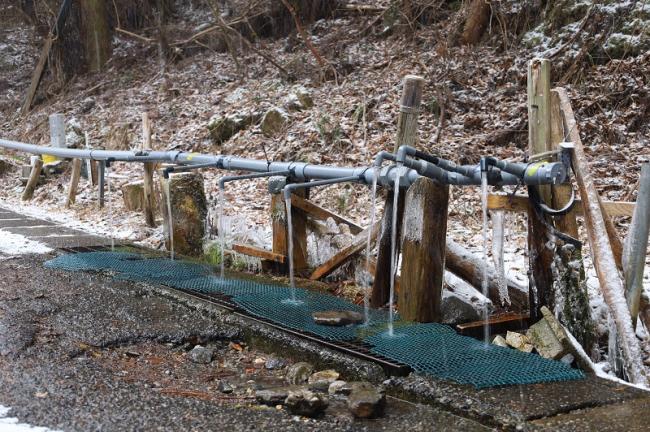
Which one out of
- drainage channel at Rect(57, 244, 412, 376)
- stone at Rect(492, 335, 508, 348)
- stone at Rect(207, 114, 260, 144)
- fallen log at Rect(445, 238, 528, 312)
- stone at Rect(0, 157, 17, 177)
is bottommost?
stone at Rect(492, 335, 508, 348)

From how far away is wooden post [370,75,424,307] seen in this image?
540 cm

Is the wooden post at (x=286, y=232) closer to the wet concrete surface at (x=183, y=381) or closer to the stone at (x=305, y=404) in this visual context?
the wet concrete surface at (x=183, y=381)

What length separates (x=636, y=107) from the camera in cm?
943

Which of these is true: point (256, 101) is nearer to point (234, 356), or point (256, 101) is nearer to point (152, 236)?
point (152, 236)

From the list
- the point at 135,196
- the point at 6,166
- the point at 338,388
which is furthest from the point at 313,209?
the point at 6,166

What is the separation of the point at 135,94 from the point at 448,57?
848 cm

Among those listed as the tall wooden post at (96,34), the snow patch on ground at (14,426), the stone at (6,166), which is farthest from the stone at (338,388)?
the tall wooden post at (96,34)

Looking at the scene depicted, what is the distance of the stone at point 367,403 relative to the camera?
3.50 metres

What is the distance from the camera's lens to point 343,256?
5957 mm

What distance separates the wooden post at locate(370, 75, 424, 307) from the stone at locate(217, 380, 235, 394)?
1.71 meters

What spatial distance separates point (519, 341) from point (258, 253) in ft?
9.70

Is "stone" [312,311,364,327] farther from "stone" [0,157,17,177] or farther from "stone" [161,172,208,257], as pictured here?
"stone" [0,157,17,177]

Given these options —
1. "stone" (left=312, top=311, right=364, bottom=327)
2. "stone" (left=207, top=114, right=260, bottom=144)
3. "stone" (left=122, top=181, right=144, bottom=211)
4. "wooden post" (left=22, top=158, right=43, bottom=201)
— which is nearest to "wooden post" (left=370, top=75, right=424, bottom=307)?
"stone" (left=312, top=311, right=364, bottom=327)

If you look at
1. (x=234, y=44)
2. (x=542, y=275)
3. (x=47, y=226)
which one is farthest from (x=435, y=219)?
(x=234, y=44)
